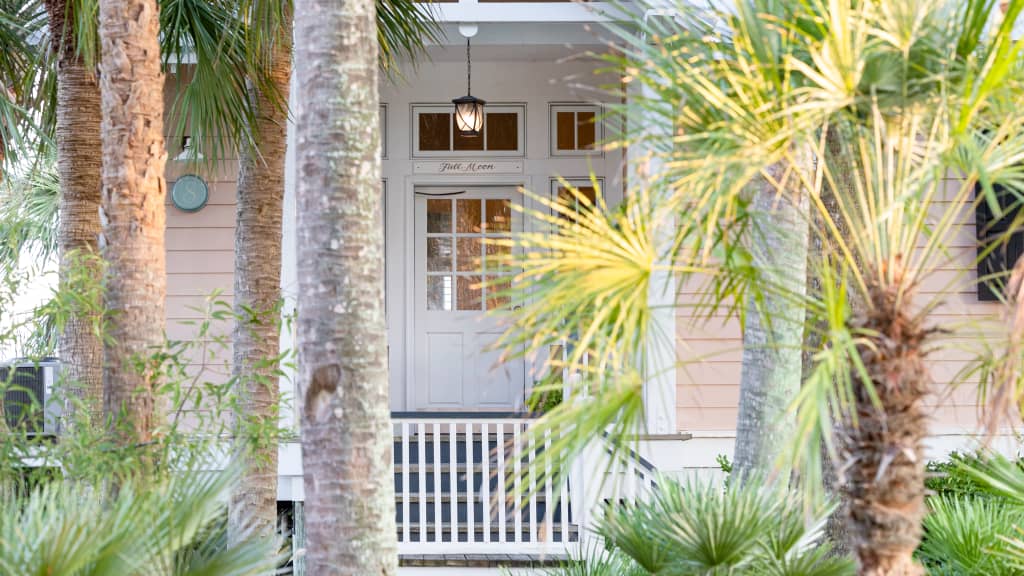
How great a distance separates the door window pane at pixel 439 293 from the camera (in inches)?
364

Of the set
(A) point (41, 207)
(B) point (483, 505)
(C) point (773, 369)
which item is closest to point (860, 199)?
(C) point (773, 369)

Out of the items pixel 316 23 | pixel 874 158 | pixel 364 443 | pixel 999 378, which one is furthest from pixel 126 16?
pixel 999 378

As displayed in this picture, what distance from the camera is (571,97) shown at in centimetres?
910

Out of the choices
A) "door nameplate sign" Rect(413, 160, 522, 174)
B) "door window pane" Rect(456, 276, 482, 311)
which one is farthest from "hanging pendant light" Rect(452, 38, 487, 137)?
"door window pane" Rect(456, 276, 482, 311)

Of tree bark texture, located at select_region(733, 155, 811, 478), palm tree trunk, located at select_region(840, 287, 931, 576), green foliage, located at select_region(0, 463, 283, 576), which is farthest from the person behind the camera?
tree bark texture, located at select_region(733, 155, 811, 478)

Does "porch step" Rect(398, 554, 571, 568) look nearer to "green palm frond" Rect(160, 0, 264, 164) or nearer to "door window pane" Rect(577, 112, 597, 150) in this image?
"green palm frond" Rect(160, 0, 264, 164)

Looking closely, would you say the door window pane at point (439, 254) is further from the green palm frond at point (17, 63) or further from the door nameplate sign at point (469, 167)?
the green palm frond at point (17, 63)

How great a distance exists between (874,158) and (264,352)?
306 centimetres

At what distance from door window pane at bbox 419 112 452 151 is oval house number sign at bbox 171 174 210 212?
2.05 m

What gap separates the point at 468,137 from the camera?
9125 mm

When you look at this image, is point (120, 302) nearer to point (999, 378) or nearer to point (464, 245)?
point (999, 378)

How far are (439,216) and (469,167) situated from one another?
1.71 feet

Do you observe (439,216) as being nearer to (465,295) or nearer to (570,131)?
(465,295)

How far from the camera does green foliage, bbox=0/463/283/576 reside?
99.0 inches
